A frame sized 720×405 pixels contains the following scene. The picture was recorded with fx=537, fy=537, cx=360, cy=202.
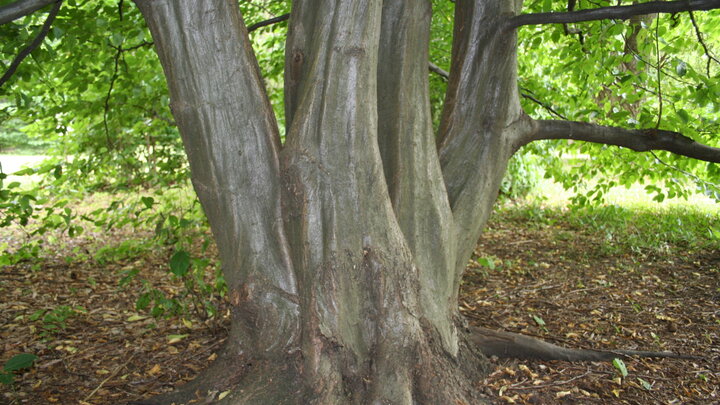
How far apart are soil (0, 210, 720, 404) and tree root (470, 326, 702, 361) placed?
5 centimetres

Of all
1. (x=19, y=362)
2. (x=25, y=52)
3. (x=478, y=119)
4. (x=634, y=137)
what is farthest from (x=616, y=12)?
(x=19, y=362)

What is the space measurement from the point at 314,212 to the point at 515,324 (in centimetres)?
221

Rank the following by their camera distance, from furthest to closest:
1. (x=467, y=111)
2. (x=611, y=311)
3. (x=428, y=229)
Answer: (x=611, y=311) → (x=467, y=111) → (x=428, y=229)

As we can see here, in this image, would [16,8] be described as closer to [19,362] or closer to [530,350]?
[19,362]

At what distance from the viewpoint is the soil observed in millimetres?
3107

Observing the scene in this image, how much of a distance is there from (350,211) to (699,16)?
5416 mm

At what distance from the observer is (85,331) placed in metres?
4.03

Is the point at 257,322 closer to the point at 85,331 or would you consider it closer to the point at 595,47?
the point at 85,331

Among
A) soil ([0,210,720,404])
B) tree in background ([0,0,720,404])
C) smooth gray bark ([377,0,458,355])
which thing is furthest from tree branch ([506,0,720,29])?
soil ([0,210,720,404])

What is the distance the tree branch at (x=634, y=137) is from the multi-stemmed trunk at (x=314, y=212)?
1.28 m

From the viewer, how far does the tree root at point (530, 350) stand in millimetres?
3373

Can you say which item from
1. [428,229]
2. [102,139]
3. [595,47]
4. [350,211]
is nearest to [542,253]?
[595,47]

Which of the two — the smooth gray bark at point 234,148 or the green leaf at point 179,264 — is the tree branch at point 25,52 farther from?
the green leaf at point 179,264

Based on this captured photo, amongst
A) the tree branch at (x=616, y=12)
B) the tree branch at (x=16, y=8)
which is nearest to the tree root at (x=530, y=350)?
the tree branch at (x=616, y=12)
